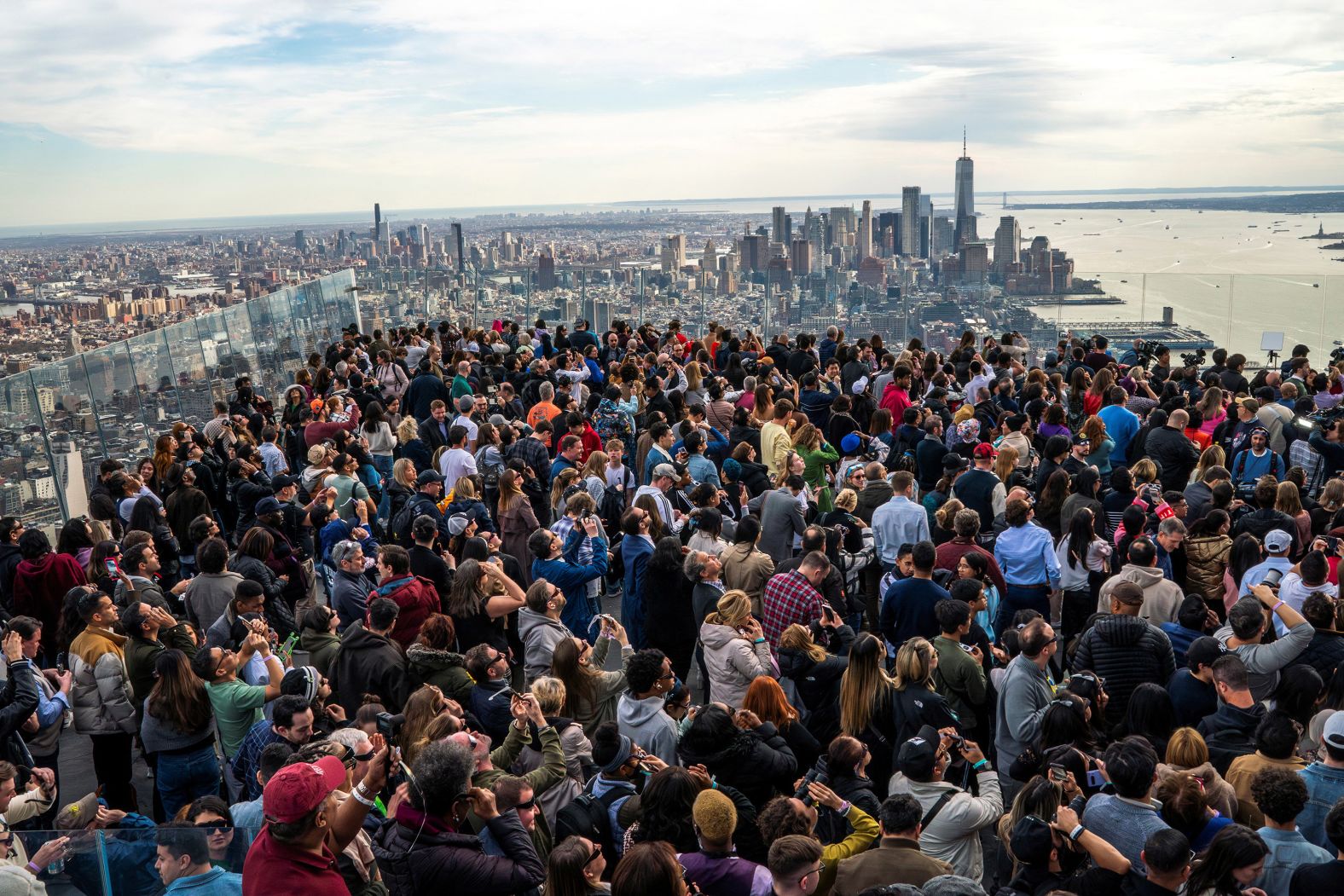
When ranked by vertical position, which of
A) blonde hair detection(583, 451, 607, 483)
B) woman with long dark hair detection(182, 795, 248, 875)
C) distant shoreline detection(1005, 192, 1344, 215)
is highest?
distant shoreline detection(1005, 192, 1344, 215)

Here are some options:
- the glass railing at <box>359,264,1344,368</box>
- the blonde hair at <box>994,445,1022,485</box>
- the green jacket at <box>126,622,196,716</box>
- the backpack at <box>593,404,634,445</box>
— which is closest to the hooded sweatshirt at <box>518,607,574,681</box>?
the green jacket at <box>126,622,196,716</box>

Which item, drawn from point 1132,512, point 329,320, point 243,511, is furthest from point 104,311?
point 1132,512

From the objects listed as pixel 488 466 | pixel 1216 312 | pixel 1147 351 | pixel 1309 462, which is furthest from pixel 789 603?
pixel 1216 312

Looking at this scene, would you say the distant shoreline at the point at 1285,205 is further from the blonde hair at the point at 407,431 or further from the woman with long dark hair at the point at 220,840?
the woman with long dark hair at the point at 220,840

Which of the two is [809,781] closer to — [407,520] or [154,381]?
[407,520]

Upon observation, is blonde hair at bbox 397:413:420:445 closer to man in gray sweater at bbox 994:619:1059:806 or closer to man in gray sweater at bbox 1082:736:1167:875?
man in gray sweater at bbox 994:619:1059:806

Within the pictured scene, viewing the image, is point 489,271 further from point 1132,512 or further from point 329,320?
point 1132,512

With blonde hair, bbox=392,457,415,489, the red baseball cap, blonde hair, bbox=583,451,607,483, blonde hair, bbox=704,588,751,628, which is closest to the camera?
the red baseball cap
